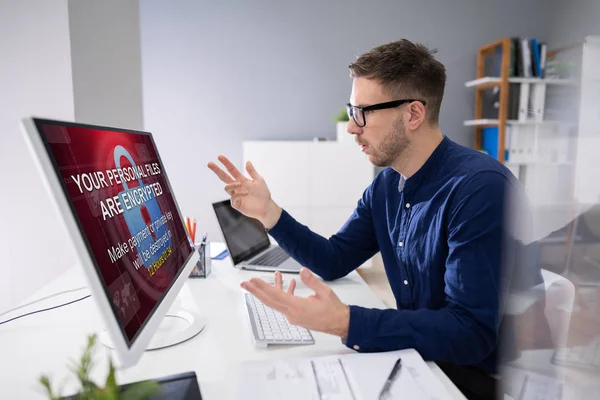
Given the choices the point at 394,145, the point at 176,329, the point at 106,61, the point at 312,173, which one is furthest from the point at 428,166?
the point at 312,173

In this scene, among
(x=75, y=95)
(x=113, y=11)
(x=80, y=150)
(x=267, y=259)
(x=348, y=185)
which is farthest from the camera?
(x=348, y=185)

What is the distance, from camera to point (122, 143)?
78 cm

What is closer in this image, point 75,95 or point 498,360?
point 498,360

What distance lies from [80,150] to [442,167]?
85 centimetres

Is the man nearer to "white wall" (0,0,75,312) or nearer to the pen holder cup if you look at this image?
the pen holder cup

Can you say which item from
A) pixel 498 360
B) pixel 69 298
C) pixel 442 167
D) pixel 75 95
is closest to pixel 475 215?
pixel 442 167

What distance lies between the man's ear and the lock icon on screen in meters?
0.71

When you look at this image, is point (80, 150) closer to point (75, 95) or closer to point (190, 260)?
point (190, 260)

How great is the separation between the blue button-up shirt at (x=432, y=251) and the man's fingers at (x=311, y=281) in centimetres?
8

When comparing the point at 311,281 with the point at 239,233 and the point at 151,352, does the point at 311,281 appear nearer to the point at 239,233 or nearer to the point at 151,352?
the point at 151,352

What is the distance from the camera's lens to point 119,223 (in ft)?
2.14

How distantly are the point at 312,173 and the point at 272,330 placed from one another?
226 centimetres

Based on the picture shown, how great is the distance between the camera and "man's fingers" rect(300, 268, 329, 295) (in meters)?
0.70

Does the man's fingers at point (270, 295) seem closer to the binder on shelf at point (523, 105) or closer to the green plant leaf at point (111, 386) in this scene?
the green plant leaf at point (111, 386)
